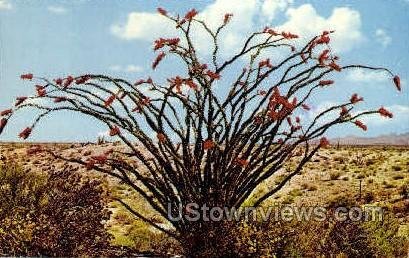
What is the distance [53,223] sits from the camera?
8.29 metres

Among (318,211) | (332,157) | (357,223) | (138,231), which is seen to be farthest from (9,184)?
(332,157)

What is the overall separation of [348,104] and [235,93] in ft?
3.88

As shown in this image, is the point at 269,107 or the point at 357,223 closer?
the point at 269,107

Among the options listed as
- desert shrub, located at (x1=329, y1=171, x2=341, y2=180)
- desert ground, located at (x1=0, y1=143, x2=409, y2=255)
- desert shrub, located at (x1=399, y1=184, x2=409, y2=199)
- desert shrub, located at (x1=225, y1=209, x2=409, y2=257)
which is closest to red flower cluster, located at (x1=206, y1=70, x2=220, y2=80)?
desert shrub, located at (x1=225, y1=209, x2=409, y2=257)

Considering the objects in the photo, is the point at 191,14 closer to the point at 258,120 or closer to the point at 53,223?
the point at 258,120

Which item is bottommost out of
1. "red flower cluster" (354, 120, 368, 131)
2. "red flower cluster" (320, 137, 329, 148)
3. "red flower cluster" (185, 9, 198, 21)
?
"red flower cluster" (320, 137, 329, 148)

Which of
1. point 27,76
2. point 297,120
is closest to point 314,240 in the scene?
point 297,120

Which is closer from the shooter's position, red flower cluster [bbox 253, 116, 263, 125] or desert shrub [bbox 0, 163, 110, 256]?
red flower cluster [bbox 253, 116, 263, 125]

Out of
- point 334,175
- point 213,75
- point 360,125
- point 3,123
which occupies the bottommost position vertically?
point 360,125

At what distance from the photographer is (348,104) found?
722 centimetres

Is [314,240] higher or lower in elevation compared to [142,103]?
lower

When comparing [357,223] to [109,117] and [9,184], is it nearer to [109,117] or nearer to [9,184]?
[109,117]

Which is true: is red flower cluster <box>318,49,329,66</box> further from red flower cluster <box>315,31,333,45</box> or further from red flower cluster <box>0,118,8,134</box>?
red flower cluster <box>0,118,8,134</box>

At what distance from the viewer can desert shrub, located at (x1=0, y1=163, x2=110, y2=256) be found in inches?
316
